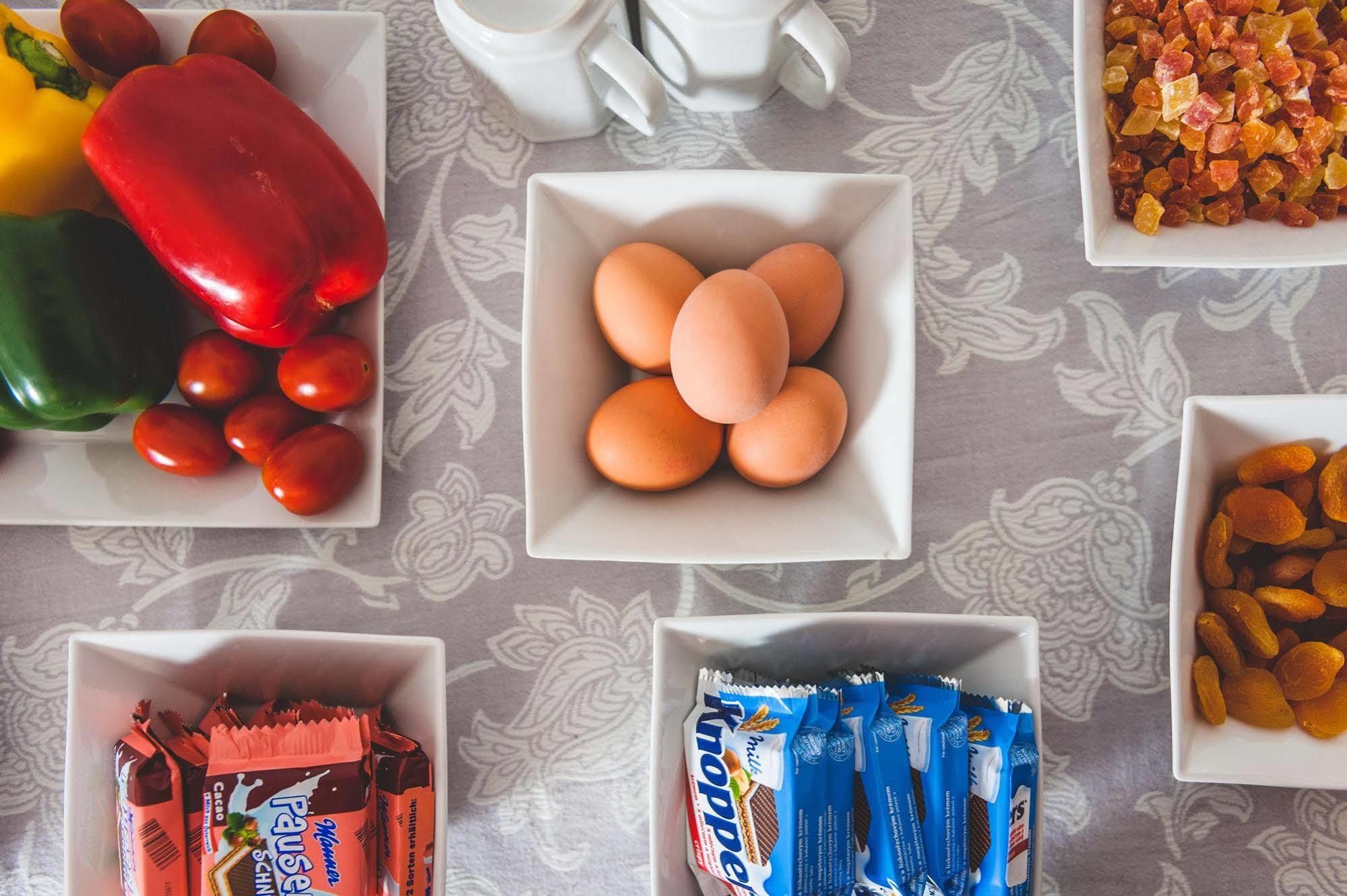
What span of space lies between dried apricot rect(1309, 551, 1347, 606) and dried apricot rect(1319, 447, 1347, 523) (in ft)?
0.08

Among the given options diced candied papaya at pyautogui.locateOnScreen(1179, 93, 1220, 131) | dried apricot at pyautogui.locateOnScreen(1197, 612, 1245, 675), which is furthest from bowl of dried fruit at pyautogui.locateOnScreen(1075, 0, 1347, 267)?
dried apricot at pyautogui.locateOnScreen(1197, 612, 1245, 675)

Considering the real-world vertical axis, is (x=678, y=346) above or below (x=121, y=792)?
above

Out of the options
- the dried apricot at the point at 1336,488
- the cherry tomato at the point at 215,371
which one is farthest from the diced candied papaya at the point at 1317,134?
the cherry tomato at the point at 215,371

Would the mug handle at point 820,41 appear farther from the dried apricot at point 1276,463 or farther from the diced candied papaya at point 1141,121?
the dried apricot at point 1276,463

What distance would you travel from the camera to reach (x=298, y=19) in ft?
2.17

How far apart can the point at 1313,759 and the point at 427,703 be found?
1.92 ft

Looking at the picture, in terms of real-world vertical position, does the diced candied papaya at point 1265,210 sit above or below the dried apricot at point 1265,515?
above

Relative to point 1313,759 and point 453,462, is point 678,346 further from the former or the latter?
point 1313,759

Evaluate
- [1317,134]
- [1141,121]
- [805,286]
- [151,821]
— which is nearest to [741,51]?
[805,286]

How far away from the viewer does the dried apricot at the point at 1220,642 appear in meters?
0.60

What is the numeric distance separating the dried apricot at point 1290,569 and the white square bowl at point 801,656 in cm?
17

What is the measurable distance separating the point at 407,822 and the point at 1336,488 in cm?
65

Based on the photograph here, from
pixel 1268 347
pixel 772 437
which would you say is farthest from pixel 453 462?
pixel 1268 347

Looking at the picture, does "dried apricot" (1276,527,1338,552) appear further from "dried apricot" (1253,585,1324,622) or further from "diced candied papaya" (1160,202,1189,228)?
"diced candied papaya" (1160,202,1189,228)
